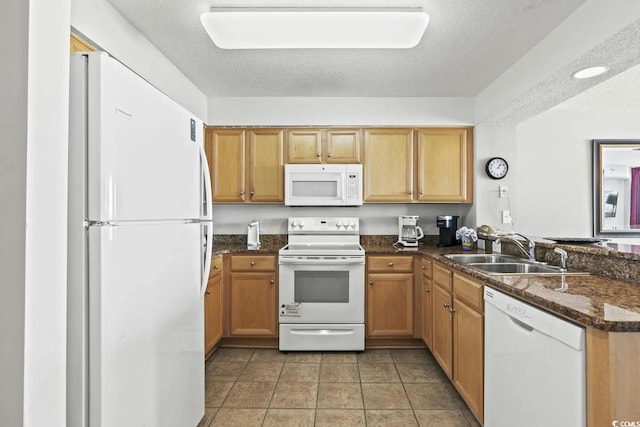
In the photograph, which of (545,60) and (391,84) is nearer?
(545,60)

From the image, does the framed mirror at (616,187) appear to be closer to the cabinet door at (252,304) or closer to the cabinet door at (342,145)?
the cabinet door at (342,145)

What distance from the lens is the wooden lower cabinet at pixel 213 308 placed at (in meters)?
2.77

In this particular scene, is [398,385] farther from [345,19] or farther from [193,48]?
[193,48]

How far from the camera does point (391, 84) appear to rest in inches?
121

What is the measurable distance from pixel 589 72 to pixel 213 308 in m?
3.12

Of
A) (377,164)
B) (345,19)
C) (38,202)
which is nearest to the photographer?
(38,202)

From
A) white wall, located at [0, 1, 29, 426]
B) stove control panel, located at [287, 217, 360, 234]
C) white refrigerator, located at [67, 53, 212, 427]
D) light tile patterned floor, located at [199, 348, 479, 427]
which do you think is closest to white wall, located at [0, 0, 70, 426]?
white wall, located at [0, 1, 29, 426]

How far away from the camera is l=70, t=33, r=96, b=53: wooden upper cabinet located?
5.64 ft

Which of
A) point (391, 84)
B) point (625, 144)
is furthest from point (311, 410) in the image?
point (625, 144)

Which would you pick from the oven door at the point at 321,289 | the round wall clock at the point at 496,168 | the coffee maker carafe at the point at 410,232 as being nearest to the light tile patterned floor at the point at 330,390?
the oven door at the point at 321,289

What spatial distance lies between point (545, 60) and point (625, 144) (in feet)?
7.37

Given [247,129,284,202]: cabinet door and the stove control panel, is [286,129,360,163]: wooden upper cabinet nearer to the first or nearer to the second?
[247,129,284,202]: cabinet door

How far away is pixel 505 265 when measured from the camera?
2377 millimetres

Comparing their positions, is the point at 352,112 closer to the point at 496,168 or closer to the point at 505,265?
the point at 496,168
